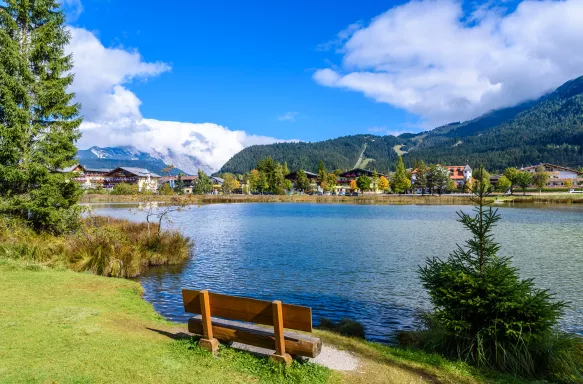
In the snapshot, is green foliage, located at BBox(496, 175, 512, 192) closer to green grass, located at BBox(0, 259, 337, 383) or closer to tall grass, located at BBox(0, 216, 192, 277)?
tall grass, located at BBox(0, 216, 192, 277)

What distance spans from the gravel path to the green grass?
1.32 ft

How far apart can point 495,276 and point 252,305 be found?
19.2 feet

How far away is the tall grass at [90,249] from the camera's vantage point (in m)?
17.3

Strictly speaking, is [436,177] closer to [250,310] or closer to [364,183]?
[364,183]

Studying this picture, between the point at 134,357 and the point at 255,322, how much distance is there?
7.73 feet

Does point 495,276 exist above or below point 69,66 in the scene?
below

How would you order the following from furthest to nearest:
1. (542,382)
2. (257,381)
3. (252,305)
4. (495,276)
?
(495,276)
(542,382)
(252,305)
(257,381)

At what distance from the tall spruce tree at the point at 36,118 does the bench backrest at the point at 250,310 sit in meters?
17.5

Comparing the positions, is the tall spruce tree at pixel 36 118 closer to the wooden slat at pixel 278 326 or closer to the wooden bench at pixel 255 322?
the wooden bench at pixel 255 322

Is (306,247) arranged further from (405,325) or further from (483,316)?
(483,316)

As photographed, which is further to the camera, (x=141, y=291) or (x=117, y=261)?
(x=117, y=261)

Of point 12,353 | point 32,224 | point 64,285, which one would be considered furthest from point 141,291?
point 32,224

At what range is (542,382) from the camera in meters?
7.52

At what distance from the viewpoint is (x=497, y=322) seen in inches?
332
